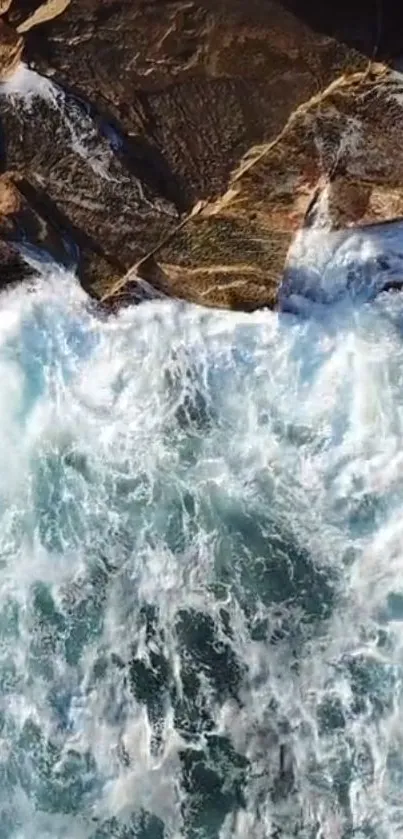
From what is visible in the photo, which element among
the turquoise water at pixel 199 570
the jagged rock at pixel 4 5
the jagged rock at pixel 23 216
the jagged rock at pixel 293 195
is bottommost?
the turquoise water at pixel 199 570

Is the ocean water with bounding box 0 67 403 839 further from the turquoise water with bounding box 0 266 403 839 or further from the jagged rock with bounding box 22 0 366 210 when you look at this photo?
the jagged rock with bounding box 22 0 366 210

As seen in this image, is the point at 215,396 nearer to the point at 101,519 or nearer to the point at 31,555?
the point at 101,519

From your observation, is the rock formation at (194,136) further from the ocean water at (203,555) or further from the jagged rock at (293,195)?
the ocean water at (203,555)

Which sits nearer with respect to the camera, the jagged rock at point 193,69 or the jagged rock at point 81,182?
the jagged rock at point 193,69

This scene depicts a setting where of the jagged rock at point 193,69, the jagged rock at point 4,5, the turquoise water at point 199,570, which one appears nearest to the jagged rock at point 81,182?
the jagged rock at point 193,69

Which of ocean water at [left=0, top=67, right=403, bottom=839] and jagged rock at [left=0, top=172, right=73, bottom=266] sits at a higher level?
jagged rock at [left=0, top=172, right=73, bottom=266]

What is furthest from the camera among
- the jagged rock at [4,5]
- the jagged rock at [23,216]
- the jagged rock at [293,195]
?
the jagged rock at [23,216]

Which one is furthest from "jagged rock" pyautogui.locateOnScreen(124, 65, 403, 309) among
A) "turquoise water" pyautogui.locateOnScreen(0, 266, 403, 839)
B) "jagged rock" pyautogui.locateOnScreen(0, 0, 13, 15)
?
"jagged rock" pyautogui.locateOnScreen(0, 0, 13, 15)
